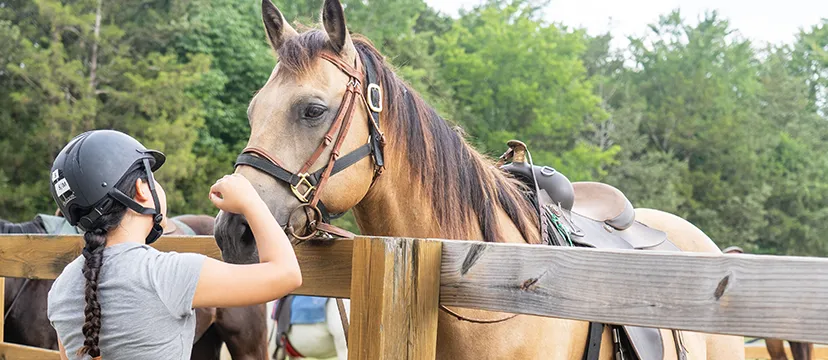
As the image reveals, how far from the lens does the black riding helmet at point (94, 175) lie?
1.70 m

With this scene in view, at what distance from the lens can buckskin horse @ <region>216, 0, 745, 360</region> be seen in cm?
→ 230

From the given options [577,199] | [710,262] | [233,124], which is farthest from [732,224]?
[710,262]

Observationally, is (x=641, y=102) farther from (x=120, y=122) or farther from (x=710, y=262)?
(x=710, y=262)

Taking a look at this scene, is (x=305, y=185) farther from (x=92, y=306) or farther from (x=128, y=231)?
(x=92, y=306)

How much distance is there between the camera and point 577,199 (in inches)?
157

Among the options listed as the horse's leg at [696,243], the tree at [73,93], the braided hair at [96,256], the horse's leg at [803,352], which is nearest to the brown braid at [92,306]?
the braided hair at [96,256]

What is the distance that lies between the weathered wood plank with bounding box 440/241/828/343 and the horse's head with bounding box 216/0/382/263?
65 centimetres

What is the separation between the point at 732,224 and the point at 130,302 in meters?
39.8

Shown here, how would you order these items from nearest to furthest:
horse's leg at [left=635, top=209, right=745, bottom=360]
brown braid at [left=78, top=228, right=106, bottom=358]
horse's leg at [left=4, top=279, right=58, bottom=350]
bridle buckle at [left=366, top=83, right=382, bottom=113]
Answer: brown braid at [left=78, top=228, right=106, bottom=358], bridle buckle at [left=366, top=83, right=382, bottom=113], horse's leg at [left=635, top=209, right=745, bottom=360], horse's leg at [left=4, top=279, right=58, bottom=350]

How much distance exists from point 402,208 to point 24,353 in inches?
91.8

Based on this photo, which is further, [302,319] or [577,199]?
[302,319]

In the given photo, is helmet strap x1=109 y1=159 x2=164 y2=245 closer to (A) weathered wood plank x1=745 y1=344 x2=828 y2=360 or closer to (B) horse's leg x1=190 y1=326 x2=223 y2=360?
(B) horse's leg x1=190 y1=326 x2=223 y2=360

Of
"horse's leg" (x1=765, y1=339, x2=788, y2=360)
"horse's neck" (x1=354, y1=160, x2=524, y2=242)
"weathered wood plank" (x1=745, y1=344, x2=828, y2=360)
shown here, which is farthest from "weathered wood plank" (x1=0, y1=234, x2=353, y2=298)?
"weathered wood plank" (x1=745, y1=344, x2=828, y2=360)

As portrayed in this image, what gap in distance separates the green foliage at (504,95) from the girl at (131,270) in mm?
10184
